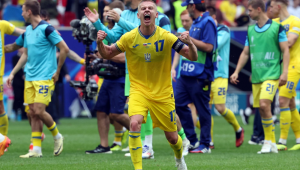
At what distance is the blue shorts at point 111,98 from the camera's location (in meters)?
8.45

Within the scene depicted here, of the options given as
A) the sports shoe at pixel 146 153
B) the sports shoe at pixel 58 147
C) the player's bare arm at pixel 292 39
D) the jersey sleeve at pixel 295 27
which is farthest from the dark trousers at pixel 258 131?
the sports shoe at pixel 58 147

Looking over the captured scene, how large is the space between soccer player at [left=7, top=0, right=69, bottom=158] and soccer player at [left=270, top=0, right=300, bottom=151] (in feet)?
12.8

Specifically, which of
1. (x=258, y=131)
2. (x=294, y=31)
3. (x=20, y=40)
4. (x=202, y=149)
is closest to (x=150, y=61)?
(x=202, y=149)

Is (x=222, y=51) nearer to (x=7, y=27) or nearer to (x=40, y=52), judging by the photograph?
(x=40, y=52)

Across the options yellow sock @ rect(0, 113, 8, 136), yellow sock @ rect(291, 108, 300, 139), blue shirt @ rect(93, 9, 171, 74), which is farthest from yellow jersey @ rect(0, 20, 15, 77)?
yellow sock @ rect(291, 108, 300, 139)

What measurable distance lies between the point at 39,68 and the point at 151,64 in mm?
2813

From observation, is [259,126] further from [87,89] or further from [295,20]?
[87,89]

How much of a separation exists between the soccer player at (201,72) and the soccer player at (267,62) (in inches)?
28.5

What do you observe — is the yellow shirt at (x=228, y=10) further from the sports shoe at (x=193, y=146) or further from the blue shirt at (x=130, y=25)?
the blue shirt at (x=130, y=25)

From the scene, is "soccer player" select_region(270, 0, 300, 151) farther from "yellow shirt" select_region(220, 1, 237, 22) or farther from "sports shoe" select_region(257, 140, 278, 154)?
"yellow shirt" select_region(220, 1, 237, 22)

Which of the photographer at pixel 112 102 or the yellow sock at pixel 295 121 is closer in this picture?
the photographer at pixel 112 102

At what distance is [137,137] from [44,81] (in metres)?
2.93

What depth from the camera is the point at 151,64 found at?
6.04 m

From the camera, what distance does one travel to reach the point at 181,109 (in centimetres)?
877
